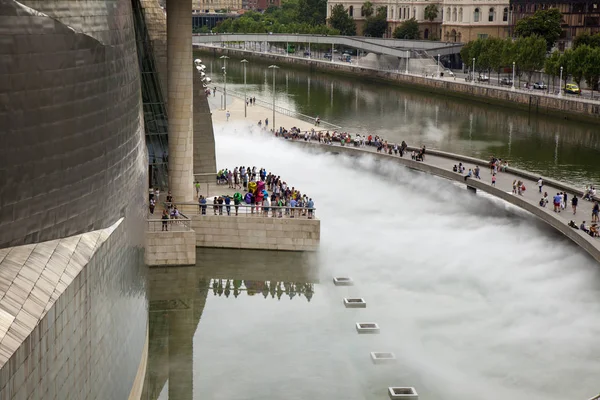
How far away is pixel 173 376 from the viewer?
31.1 metres

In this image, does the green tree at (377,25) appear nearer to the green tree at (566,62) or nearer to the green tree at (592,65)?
the green tree at (566,62)

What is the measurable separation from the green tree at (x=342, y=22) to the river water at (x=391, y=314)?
12383 centimetres

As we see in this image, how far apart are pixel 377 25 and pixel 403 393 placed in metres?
145

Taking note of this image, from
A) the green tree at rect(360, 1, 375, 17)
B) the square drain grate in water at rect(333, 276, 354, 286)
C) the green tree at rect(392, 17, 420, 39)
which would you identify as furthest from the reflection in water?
the green tree at rect(360, 1, 375, 17)

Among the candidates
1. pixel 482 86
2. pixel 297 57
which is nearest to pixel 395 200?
pixel 482 86

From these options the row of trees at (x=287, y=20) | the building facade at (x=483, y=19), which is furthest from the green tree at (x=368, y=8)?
the building facade at (x=483, y=19)

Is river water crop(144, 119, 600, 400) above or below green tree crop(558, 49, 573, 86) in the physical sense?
below

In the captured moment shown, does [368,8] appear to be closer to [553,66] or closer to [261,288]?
[553,66]

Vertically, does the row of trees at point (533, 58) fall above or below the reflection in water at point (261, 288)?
above

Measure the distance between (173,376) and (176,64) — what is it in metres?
15.1

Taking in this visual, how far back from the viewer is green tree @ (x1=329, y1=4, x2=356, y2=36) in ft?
566

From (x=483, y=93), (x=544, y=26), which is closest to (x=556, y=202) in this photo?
(x=483, y=93)

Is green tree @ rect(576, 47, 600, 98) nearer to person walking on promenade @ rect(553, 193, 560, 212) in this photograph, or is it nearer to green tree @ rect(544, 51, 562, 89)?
green tree @ rect(544, 51, 562, 89)

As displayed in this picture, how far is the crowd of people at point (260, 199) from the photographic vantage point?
42344 millimetres
